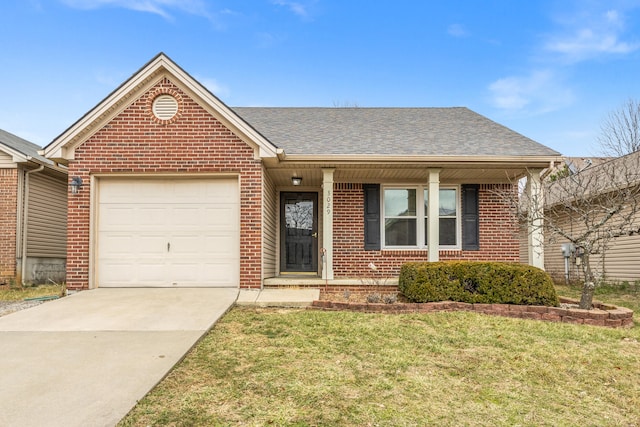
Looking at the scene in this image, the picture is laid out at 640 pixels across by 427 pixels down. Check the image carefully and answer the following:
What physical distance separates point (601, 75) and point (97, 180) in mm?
27342

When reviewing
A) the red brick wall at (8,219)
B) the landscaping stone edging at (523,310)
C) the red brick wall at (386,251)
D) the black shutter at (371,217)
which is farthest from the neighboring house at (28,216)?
the landscaping stone edging at (523,310)

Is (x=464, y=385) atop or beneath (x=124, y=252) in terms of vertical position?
beneath

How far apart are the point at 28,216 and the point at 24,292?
2176mm

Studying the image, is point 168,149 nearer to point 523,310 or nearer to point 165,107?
point 165,107

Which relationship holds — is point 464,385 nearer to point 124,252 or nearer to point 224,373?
point 224,373

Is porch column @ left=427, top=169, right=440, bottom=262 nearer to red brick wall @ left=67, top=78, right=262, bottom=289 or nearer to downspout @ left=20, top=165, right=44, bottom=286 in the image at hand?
red brick wall @ left=67, top=78, right=262, bottom=289

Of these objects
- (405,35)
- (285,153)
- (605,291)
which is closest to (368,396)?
(285,153)

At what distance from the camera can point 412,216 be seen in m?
10.7

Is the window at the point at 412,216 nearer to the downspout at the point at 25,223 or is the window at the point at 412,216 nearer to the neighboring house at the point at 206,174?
the neighboring house at the point at 206,174

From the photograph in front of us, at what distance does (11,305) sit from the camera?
7.45 metres

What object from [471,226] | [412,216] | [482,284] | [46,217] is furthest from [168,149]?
[471,226]

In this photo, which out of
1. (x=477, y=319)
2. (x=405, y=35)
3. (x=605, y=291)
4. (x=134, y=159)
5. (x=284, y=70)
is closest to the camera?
(x=477, y=319)

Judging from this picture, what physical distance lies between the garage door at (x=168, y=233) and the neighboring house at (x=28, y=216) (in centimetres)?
317

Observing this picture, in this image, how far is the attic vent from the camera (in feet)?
27.7
